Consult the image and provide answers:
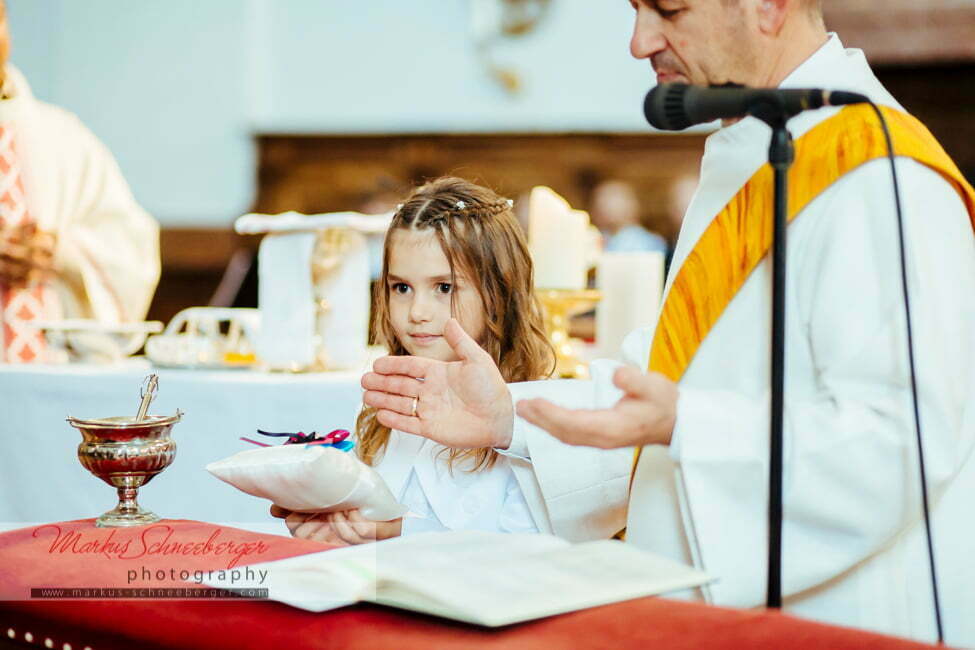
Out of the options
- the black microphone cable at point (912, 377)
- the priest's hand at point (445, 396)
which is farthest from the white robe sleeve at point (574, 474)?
the black microphone cable at point (912, 377)

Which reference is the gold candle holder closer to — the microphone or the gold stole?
the gold stole

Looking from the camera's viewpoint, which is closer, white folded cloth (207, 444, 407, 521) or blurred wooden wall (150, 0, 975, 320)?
white folded cloth (207, 444, 407, 521)

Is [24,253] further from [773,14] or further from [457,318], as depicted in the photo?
[773,14]

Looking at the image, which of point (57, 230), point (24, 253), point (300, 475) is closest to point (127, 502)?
point (300, 475)

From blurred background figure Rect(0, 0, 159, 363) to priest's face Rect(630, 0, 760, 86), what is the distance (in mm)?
2624

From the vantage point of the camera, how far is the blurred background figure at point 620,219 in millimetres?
8320

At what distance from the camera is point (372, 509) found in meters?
1.54

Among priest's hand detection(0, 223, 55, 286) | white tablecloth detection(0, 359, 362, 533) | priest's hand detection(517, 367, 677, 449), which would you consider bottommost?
white tablecloth detection(0, 359, 362, 533)

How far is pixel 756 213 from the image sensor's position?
137cm

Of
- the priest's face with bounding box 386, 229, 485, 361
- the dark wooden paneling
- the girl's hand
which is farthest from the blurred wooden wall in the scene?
the girl's hand

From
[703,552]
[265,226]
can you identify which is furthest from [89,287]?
[703,552]

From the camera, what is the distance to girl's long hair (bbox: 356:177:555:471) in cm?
212

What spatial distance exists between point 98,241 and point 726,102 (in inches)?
121

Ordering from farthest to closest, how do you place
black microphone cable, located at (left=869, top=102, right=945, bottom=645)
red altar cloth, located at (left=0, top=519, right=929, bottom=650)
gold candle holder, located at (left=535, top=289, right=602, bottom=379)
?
gold candle holder, located at (left=535, top=289, right=602, bottom=379) → black microphone cable, located at (left=869, top=102, right=945, bottom=645) → red altar cloth, located at (left=0, top=519, right=929, bottom=650)
